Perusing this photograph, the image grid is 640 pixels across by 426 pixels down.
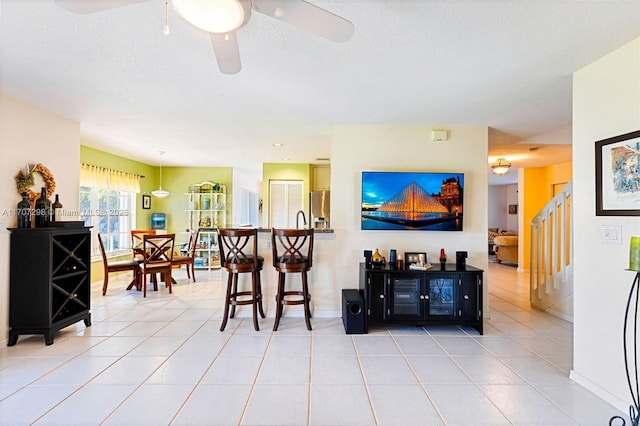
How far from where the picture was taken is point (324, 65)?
227 centimetres

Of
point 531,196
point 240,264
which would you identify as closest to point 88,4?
point 240,264

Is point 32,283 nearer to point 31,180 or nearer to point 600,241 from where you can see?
point 31,180

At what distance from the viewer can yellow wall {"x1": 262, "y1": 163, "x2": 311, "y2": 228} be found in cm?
670

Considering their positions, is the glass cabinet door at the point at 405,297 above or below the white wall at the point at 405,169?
below

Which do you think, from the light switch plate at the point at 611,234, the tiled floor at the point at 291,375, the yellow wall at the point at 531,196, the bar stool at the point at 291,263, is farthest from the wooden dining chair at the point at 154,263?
the yellow wall at the point at 531,196

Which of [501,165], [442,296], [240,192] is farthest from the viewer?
[240,192]

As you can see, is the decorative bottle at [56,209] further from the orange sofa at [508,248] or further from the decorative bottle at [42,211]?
the orange sofa at [508,248]

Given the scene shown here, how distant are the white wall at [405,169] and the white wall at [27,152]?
10.2 feet

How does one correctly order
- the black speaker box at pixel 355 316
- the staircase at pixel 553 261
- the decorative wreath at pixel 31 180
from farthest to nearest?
1. the staircase at pixel 553 261
2. the black speaker box at pixel 355 316
3. the decorative wreath at pixel 31 180

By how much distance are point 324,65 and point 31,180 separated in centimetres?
313

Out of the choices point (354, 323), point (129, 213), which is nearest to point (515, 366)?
point (354, 323)

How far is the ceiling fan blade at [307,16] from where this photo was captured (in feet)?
4.29

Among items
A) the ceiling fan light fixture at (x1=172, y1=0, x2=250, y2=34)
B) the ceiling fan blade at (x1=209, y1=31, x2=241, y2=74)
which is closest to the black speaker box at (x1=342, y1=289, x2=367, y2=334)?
the ceiling fan blade at (x1=209, y1=31, x2=241, y2=74)

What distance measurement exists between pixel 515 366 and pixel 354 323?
4.71ft
